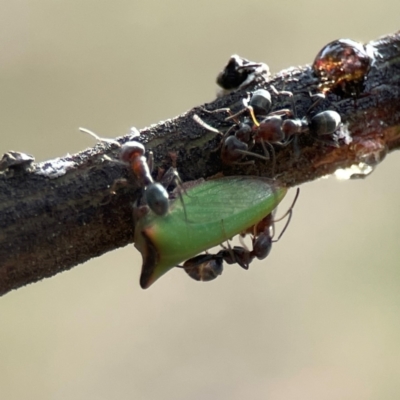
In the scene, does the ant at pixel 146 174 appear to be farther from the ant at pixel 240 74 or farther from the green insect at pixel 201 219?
the ant at pixel 240 74

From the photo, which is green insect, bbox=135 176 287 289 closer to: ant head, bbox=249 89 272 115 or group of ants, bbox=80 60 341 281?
group of ants, bbox=80 60 341 281

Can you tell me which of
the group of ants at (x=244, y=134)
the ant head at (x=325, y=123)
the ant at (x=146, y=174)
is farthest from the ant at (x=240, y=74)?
the ant at (x=146, y=174)

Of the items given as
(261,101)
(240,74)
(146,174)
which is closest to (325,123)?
(261,101)

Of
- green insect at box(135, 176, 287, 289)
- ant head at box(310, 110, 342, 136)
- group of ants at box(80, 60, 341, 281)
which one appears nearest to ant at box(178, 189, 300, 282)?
group of ants at box(80, 60, 341, 281)

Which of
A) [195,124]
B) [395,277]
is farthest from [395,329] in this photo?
[195,124]

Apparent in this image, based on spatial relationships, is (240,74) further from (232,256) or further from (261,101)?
(232,256)

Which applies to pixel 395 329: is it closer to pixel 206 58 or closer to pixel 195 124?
pixel 206 58

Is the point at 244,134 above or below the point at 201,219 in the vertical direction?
above
